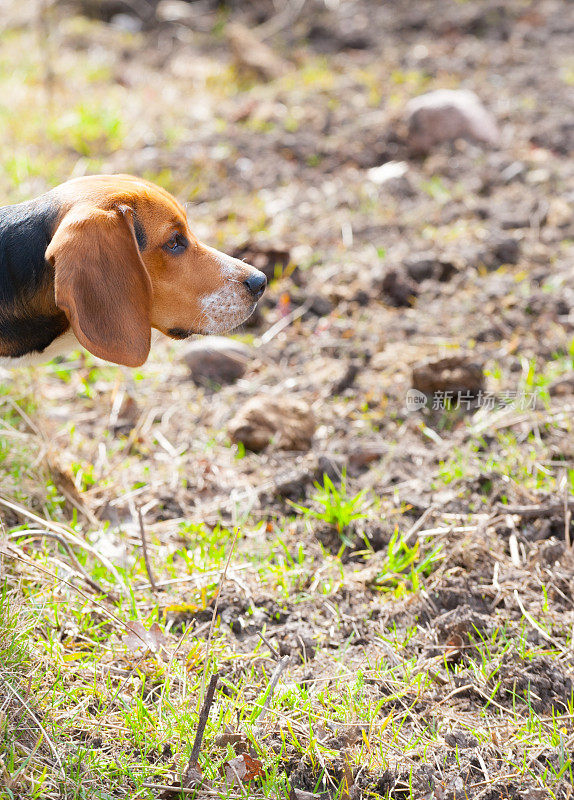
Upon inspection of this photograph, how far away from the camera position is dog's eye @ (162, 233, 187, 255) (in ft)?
8.84

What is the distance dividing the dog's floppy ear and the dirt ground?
0.91 metres

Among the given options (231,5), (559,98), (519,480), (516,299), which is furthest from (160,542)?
(231,5)

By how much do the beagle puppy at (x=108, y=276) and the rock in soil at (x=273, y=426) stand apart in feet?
2.85

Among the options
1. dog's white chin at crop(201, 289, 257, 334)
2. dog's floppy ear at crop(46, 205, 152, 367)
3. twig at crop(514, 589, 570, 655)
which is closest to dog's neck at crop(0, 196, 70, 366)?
dog's floppy ear at crop(46, 205, 152, 367)

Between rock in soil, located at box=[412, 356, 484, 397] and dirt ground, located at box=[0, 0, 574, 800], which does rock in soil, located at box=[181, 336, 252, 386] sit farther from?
rock in soil, located at box=[412, 356, 484, 397]

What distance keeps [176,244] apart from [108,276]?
42cm

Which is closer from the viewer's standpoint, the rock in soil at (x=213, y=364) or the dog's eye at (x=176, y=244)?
the dog's eye at (x=176, y=244)

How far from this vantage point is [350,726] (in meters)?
2.33

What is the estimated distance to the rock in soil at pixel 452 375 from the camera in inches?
146

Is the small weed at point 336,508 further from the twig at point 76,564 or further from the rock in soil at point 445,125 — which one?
the rock in soil at point 445,125

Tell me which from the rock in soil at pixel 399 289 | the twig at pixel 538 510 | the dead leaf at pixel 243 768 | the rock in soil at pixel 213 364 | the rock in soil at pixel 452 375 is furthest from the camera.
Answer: the rock in soil at pixel 399 289

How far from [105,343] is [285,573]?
1118 mm

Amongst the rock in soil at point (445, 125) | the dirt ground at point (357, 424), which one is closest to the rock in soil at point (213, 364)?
the dirt ground at point (357, 424)

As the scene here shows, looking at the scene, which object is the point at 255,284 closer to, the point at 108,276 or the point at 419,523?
the point at 108,276
